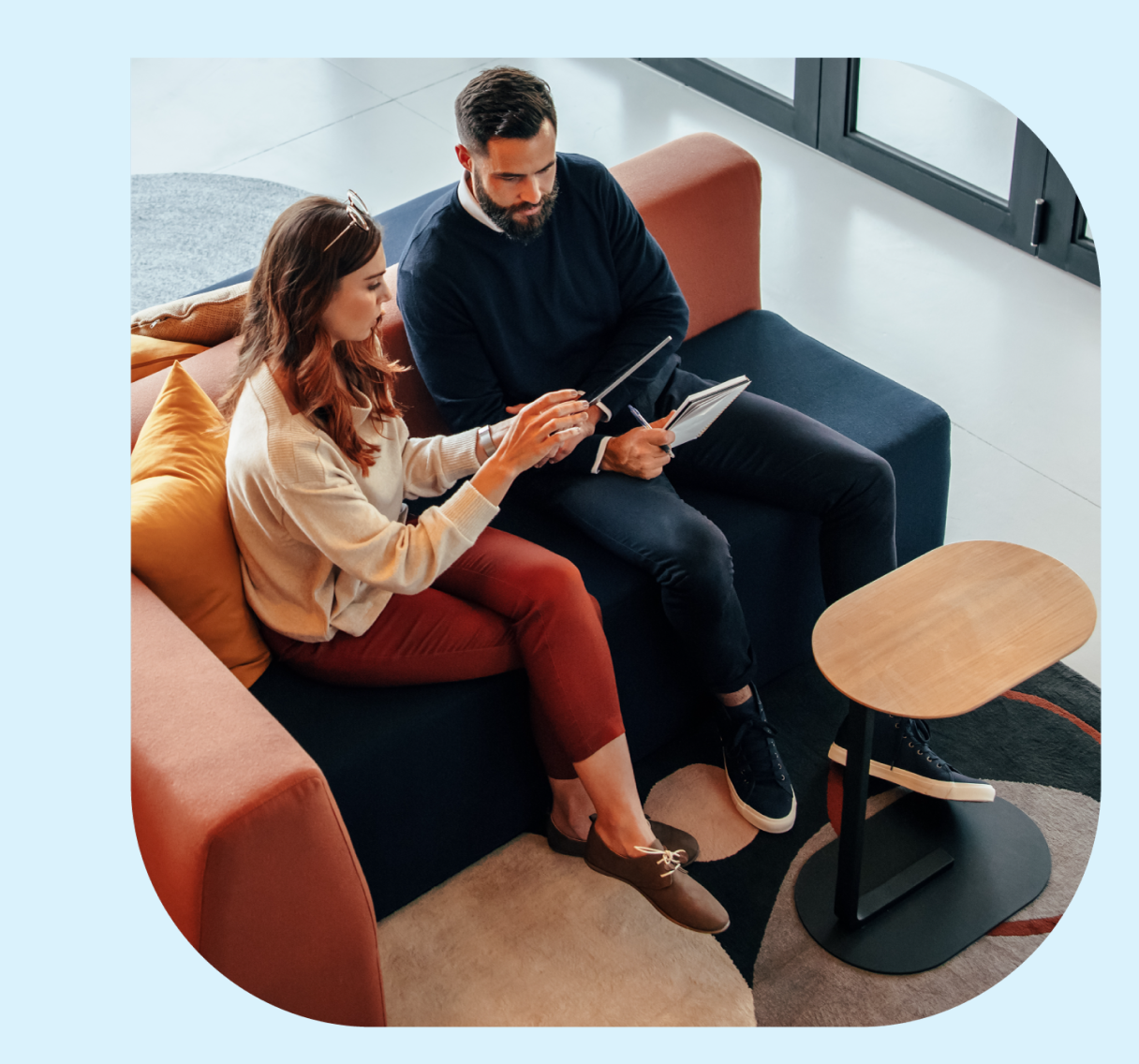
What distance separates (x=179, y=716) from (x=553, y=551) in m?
0.79

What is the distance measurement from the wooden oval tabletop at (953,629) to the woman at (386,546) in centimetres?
42

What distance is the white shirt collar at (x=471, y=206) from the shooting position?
2068 millimetres

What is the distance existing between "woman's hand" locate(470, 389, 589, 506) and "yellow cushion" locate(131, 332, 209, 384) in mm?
723

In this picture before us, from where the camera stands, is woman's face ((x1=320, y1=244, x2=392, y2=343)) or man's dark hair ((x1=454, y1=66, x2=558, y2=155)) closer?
woman's face ((x1=320, y1=244, x2=392, y2=343))

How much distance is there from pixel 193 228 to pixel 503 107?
2.45 meters

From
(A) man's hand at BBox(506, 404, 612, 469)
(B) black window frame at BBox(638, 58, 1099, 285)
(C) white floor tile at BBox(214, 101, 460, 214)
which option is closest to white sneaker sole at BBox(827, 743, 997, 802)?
(A) man's hand at BBox(506, 404, 612, 469)

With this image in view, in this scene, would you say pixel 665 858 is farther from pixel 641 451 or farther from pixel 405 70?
pixel 405 70

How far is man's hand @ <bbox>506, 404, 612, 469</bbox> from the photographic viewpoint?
7.03 feet

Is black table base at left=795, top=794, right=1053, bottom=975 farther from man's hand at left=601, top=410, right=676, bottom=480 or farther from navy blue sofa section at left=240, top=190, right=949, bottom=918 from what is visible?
man's hand at left=601, top=410, right=676, bottom=480

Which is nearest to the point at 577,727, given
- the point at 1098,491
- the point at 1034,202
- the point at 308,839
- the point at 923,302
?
the point at 308,839

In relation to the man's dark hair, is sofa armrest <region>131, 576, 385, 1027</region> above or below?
below

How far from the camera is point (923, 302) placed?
3.49 meters

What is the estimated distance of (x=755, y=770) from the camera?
2.14 meters

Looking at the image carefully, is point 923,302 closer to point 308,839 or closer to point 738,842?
point 738,842
